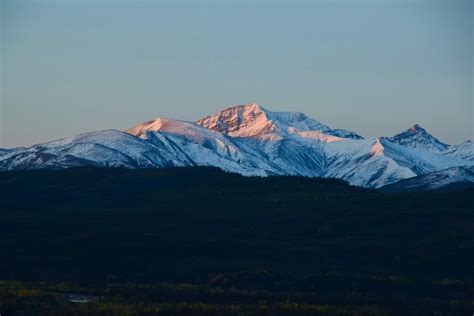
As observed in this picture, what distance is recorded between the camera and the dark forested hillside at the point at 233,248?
79125mm

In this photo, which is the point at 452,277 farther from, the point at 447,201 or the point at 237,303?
the point at 447,201

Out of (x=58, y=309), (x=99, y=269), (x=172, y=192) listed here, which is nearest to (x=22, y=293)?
(x=58, y=309)

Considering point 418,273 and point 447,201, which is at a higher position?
point 447,201

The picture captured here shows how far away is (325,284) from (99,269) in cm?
2019

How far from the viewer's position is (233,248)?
114188mm

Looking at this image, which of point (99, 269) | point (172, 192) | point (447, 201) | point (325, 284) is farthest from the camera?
point (172, 192)

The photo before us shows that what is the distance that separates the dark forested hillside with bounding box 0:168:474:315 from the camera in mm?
79125

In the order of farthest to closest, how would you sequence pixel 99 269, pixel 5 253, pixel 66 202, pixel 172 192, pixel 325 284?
pixel 172 192 < pixel 66 202 < pixel 5 253 < pixel 99 269 < pixel 325 284

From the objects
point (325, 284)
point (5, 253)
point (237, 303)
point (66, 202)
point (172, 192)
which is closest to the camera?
point (237, 303)

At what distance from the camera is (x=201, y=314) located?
230 feet

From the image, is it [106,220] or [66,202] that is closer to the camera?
[106,220]

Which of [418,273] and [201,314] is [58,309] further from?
[418,273]

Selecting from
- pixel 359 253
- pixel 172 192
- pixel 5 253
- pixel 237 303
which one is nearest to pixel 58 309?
pixel 237 303

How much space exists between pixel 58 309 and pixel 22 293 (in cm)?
714
